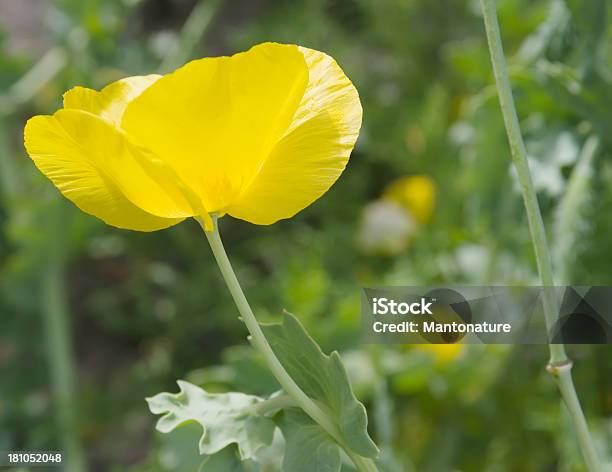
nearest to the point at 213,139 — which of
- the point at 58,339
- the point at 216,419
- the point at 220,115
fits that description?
the point at 220,115

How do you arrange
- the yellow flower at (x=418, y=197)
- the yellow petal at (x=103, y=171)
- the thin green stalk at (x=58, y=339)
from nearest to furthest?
1. the yellow petal at (x=103, y=171)
2. the thin green stalk at (x=58, y=339)
3. the yellow flower at (x=418, y=197)

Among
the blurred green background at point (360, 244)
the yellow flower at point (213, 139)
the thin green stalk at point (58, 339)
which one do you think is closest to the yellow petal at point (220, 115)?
the yellow flower at point (213, 139)

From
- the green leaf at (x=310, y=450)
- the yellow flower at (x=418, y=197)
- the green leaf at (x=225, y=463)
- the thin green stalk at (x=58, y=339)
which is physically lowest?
the thin green stalk at (x=58, y=339)

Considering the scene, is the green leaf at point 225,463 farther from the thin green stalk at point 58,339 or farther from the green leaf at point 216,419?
the thin green stalk at point 58,339

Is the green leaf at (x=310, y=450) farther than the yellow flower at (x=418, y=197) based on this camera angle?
No

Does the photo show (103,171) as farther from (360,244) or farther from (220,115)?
(360,244)

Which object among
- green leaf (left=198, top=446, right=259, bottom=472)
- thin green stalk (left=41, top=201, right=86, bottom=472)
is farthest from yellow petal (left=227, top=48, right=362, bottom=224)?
thin green stalk (left=41, top=201, right=86, bottom=472)

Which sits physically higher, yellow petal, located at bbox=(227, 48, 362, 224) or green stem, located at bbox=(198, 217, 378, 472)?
yellow petal, located at bbox=(227, 48, 362, 224)

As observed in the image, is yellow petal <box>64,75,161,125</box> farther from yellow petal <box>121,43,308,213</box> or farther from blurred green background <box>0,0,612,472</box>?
blurred green background <box>0,0,612,472</box>
